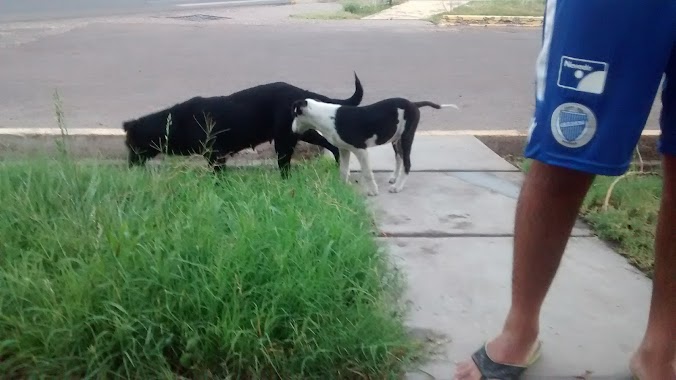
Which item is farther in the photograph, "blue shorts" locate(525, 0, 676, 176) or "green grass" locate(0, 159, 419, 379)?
"green grass" locate(0, 159, 419, 379)

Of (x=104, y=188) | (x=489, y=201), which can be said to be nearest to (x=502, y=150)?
(x=489, y=201)

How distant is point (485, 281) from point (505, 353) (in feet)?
2.23

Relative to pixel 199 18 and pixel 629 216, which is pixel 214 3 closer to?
pixel 199 18

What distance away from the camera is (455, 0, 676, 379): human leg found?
1.98 m

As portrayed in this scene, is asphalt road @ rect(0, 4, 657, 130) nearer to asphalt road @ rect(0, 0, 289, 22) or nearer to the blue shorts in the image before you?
asphalt road @ rect(0, 0, 289, 22)

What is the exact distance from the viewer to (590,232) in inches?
143

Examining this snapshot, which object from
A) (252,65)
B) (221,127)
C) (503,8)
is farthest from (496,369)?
(503,8)

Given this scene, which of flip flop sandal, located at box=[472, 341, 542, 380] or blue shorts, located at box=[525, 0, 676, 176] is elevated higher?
blue shorts, located at box=[525, 0, 676, 176]

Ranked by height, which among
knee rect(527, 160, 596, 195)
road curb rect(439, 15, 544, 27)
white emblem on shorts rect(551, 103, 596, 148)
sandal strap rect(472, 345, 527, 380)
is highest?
white emblem on shorts rect(551, 103, 596, 148)

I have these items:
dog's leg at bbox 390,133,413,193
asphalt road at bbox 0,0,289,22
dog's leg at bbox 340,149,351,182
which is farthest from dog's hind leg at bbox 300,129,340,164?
asphalt road at bbox 0,0,289,22

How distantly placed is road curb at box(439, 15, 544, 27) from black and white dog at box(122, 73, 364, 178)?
11.1 metres

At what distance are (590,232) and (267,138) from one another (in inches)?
71.4

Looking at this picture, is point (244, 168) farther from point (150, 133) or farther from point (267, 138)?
point (150, 133)

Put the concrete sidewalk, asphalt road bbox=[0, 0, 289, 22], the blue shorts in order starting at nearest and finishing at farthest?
1. the blue shorts
2. the concrete sidewalk
3. asphalt road bbox=[0, 0, 289, 22]
